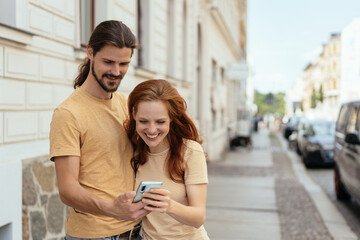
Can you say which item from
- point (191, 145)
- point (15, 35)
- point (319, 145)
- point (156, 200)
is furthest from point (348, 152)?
point (319, 145)

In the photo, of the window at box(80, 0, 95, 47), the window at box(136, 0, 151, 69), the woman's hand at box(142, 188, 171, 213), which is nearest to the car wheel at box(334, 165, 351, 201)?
the window at box(136, 0, 151, 69)

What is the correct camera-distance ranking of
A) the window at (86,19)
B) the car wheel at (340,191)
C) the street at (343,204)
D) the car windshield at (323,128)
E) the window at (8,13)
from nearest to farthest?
the window at (8,13) < the window at (86,19) < the street at (343,204) < the car wheel at (340,191) < the car windshield at (323,128)

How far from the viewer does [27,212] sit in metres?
4.12

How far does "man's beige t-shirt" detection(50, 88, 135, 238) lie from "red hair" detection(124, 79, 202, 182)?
0.07 meters

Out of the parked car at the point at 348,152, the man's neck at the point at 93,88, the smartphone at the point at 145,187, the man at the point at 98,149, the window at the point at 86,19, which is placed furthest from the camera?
the parked car at the point at 348,152

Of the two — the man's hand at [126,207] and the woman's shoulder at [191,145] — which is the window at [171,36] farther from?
the man's hand at [126,207]

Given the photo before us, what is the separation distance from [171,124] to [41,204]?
2.51 meters

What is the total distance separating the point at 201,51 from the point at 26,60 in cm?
1217

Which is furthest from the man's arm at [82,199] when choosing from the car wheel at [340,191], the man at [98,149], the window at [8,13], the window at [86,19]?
the car wheel at [340,191]

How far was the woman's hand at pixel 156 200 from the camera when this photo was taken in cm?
198

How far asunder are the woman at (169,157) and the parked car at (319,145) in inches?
497

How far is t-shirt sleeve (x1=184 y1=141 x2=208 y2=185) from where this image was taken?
2215 mm

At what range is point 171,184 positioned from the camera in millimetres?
2270

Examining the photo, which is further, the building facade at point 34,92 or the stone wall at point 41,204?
the stone wall at point 41,204
